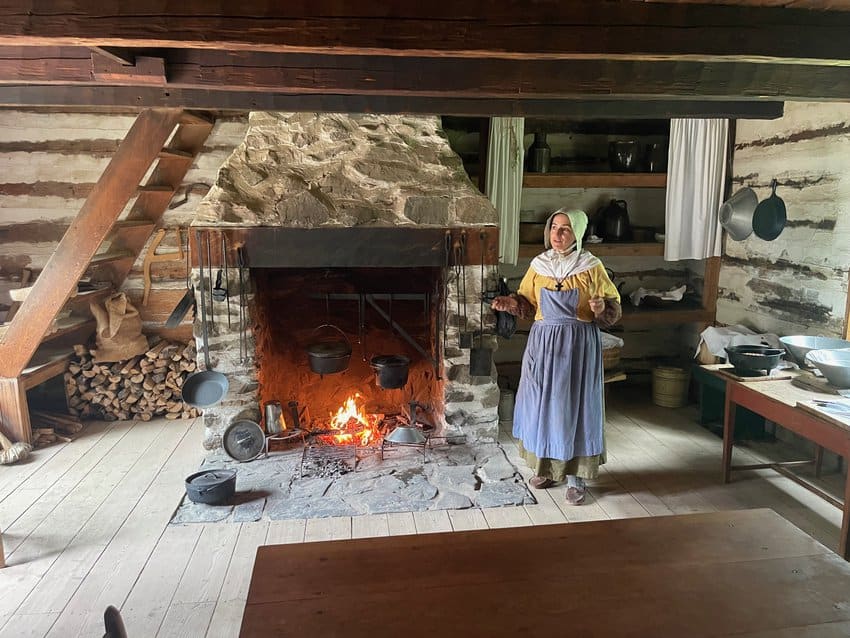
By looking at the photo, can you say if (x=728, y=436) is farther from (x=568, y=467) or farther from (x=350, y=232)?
(x=350, y=232)

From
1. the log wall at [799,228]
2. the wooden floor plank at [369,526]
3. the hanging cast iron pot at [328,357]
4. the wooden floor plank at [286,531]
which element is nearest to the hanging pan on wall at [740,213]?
the log wall at [799,228]

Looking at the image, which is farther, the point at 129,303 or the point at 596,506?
the point at 129,303

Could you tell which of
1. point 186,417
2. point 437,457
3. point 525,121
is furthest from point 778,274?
point 186,417

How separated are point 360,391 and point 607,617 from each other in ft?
10.4

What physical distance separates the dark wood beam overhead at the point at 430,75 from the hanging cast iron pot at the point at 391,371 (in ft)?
6.46

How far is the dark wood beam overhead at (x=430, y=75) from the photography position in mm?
2168

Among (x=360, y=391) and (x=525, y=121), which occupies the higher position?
(x=525, y=121)

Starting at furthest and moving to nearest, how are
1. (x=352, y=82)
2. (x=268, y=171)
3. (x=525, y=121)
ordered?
(x=525, y=121), (x=268, y=171), (x=352, y=82)

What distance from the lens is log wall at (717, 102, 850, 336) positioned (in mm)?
3699

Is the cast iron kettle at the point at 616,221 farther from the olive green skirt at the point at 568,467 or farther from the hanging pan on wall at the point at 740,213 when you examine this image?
the olive green skirt at the point at 568,467

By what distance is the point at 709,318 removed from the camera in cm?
495

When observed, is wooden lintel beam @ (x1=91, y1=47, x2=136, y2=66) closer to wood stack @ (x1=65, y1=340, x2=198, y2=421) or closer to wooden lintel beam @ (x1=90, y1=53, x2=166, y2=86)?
wooden lintel beam @ (x1=90, y1=53, x2=166, y2=86)

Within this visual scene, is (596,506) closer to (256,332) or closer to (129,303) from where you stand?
(256,332)

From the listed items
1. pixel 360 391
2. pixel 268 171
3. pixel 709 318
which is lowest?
pixel 360 391
